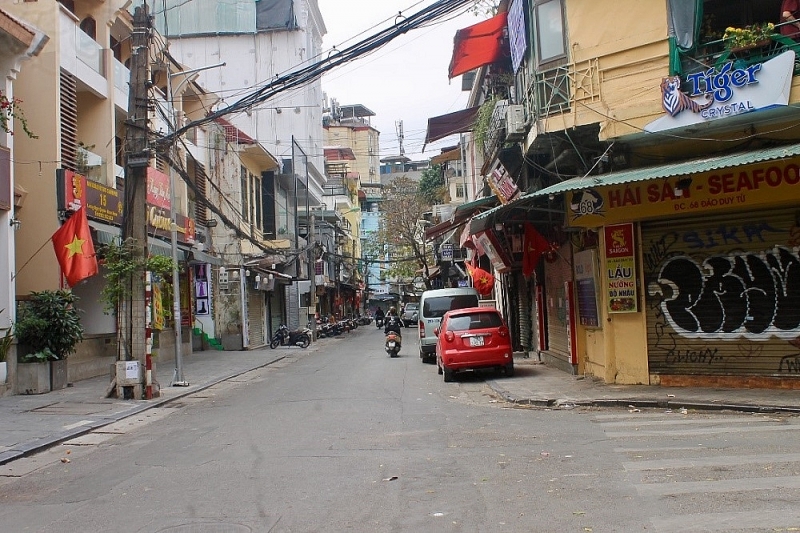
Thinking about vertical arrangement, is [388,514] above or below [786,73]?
below

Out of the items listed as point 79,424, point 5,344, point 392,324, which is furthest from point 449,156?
point 79,424

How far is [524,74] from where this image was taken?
16984 mm

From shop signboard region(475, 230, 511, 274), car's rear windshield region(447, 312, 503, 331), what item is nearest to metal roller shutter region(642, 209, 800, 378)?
car's rear windshield region(447, 312, 503, 331)

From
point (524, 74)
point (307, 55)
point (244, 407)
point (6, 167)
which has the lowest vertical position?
point (244, 407)

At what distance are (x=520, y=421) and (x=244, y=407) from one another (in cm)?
568

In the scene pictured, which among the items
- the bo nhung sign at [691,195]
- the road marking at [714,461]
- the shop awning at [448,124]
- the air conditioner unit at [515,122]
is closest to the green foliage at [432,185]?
the shop awning at [448,124]

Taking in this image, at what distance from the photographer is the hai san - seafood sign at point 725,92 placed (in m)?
12.1

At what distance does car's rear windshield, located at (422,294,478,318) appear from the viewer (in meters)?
24.2

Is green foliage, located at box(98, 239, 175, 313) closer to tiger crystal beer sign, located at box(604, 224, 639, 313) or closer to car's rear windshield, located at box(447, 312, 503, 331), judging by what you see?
car's rear windshield, located at box(447, 312, 503, 331)

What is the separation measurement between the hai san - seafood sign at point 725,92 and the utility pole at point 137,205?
10.2 m

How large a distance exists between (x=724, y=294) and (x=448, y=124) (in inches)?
488

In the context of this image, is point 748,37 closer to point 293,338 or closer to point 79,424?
point 79,424

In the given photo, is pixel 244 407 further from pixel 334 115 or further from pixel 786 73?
pixel 334 115

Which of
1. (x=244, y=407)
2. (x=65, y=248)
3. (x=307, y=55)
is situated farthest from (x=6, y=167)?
(x=307, y=55)
